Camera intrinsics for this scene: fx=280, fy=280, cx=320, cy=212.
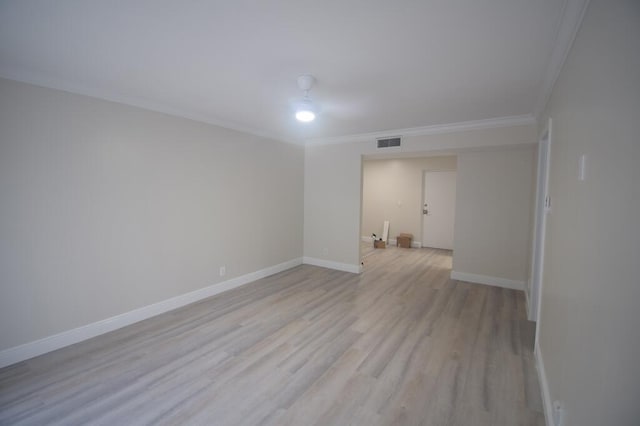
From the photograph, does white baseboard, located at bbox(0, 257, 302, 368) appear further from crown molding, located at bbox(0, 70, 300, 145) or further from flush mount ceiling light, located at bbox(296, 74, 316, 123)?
flush mount ceiling light, located at bbox(296, 74, 316, 123)

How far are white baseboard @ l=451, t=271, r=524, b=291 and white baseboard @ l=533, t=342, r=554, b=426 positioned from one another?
6.88 ft

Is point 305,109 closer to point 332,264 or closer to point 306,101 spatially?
point 306,101

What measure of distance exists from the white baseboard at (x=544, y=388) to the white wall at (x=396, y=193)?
5170mm

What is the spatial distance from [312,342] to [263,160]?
306 centimetres

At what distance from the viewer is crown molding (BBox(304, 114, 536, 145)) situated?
3695 mm

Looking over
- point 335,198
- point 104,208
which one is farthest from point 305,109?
point 335,198

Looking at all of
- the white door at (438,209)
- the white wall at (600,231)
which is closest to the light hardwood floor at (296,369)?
the white wall at (600,231)

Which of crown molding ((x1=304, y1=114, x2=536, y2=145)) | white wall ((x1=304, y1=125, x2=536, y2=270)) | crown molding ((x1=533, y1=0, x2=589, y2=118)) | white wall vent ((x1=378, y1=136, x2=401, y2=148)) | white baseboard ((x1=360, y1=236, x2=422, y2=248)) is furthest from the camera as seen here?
white baseboard ((x1=360, y1=236, x2=422, y2=248))

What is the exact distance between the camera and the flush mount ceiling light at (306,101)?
8.05ft

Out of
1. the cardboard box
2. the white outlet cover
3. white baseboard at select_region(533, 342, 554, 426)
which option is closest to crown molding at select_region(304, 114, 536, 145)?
the white outlet cover

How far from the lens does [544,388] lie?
207 cm

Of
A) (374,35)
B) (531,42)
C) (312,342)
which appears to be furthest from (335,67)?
(312,342)

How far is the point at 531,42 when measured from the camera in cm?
189

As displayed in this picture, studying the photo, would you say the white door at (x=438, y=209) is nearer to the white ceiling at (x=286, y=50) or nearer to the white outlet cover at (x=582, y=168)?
the white ceiling at (x=286, y=50)
